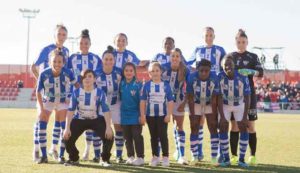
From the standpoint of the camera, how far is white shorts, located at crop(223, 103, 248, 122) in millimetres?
8688

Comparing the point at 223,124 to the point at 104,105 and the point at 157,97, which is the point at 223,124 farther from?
the point at 104,105

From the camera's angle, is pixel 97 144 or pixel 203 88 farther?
pixel 97 144

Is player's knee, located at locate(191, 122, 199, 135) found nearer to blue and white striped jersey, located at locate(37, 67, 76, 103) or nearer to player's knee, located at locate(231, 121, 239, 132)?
player's knee, located at locate(231, 121, 239, 132)

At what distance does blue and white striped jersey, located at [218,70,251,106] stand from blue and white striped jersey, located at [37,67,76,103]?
257 cm

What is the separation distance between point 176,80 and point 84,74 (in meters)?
1.71

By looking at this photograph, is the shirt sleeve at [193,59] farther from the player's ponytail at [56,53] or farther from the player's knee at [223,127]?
the player's ponytail at [56,53]

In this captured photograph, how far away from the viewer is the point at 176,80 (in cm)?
903

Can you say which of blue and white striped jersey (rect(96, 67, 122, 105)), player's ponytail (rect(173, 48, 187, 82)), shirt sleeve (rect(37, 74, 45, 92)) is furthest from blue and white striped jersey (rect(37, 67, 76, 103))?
player's ponytail (rect(173, 48, 187, 82))

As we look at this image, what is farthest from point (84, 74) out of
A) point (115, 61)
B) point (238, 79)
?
point (238, 79)

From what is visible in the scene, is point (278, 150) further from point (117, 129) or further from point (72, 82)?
point (72, 82)

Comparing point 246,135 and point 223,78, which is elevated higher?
point 223,78

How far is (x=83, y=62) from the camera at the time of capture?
9.30 m

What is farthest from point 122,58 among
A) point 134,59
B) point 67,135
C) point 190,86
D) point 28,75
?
point 28,75

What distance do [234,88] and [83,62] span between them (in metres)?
2.74
